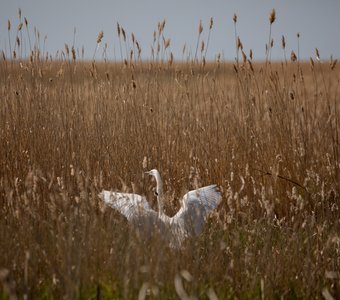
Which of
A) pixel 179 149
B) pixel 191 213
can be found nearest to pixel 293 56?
pixel 179 149

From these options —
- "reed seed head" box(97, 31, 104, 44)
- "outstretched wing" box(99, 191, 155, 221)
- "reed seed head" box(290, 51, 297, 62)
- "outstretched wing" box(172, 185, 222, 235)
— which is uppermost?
"reed seed head" box(97, 31, 104, 44)

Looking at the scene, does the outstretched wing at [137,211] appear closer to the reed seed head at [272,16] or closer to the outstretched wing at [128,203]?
the outstretched wing at [128,203]

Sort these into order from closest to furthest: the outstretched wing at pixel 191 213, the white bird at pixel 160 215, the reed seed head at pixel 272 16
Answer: the white bird at pixel 160 215 → the outstretched wing at pixel 191 213 → the reed seed head at pixel 272 16

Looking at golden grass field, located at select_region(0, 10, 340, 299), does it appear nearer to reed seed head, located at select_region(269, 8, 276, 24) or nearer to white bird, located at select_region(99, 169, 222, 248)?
white bird, located at select_region(99, 169, 222, 248)

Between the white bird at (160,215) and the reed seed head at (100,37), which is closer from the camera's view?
the white bird at (160,215)

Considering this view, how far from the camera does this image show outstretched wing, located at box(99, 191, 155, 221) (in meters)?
2.55

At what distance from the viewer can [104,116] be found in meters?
4.31

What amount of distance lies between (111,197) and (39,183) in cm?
112

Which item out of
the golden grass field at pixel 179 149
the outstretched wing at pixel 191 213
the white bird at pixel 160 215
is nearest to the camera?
the white bird at pixel 160 215

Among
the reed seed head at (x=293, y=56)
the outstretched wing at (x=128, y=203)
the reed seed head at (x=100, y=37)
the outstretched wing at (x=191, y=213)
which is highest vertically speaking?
the reed seed head at (x=100, y=37)

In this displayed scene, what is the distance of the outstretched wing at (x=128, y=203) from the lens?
2548 mm

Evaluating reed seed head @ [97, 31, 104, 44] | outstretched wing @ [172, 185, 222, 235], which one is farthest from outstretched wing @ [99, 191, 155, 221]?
reed seed head @ [97, 31, 104, 44]

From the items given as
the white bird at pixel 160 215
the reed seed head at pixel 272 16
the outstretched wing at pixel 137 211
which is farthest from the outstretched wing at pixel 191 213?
the reed seed head at pixel 272 16

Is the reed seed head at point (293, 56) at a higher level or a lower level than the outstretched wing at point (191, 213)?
higher
